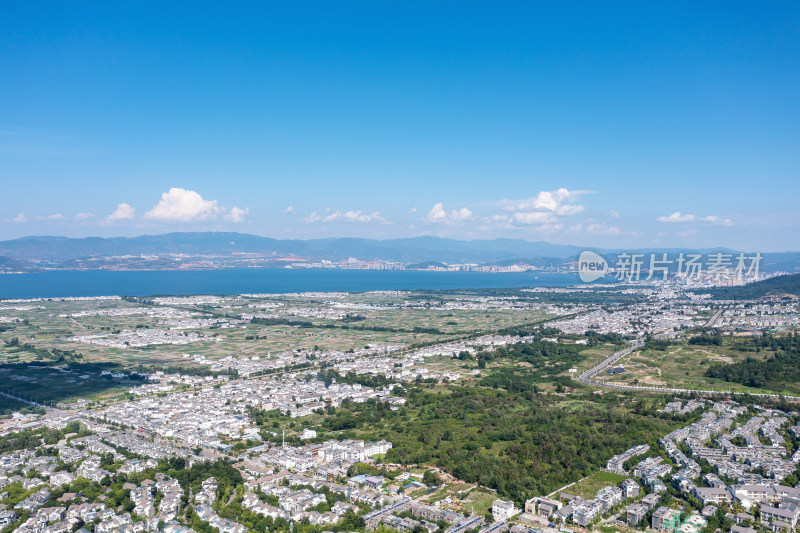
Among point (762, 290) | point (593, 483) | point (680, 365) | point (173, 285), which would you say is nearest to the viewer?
point (593, 483)

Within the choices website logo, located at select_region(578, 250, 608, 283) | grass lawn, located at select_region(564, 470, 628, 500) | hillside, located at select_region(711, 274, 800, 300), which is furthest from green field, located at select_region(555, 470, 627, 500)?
website logo, located at select_region(578, 250, 608, 283)

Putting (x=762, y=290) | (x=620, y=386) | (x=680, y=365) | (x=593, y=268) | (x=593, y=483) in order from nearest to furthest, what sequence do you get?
(x=593, y=483) → (x=620, y=386) → (x=680, y=365) → (x=762, y=290) → (x=593, y=268)

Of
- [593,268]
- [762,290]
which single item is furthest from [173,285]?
[762,290]

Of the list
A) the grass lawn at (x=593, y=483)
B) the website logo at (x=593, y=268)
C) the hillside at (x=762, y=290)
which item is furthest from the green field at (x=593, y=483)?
the website logo at (x=593, y=268)

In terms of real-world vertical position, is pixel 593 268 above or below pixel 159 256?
above

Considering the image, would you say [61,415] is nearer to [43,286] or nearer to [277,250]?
[43,286]

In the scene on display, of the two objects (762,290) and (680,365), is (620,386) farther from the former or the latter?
(762,290)

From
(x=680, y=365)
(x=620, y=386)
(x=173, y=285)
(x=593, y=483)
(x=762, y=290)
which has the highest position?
(x=762, y=290)

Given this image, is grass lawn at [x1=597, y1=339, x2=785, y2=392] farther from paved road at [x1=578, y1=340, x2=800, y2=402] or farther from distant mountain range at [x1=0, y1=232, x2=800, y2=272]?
A: distant mountain range at [x1=0, y1=232, x2=800, y2=272]

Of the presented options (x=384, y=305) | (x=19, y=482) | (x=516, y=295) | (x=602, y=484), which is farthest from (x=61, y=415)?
(x=516, y=295)

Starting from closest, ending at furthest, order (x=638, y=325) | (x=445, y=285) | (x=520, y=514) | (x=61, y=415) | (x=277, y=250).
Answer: (x=520, y=514), (x=61, y=415), (x=638, y=325), (x=445, y=285), (x=277, y=250)

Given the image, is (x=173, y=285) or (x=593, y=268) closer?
(x=173, y=285)
